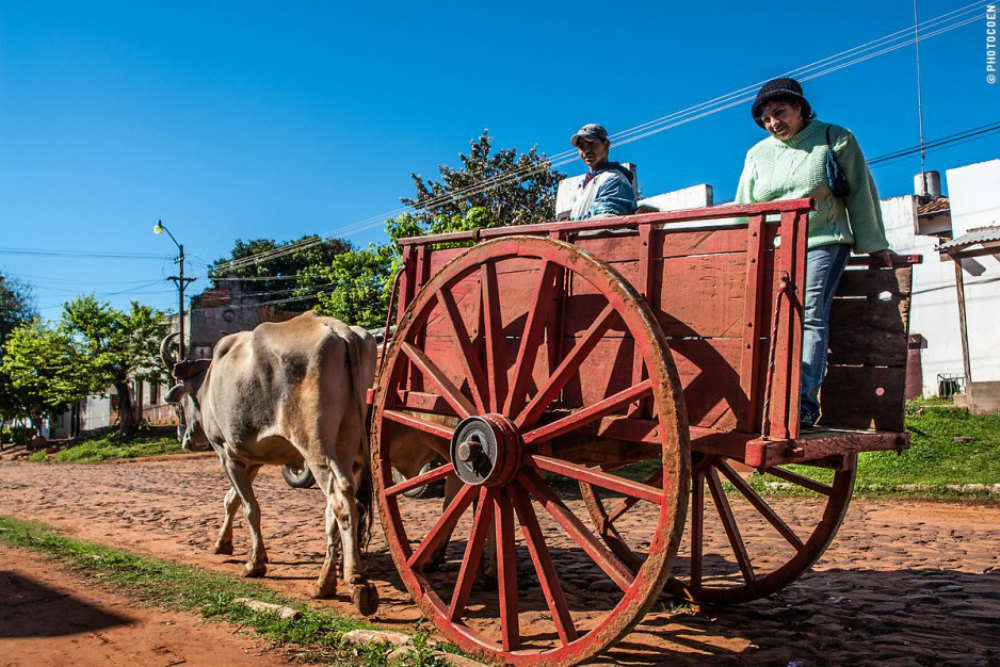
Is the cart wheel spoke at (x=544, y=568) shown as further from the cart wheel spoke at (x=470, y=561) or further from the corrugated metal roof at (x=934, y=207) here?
the corrugated metal roof at (x=934, y=207)

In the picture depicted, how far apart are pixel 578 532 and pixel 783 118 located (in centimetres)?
243

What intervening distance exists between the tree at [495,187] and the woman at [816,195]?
978 inches

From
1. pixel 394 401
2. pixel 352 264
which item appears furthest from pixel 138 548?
pixel 352 264

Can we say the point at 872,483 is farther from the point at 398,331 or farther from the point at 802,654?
the point at 398,331

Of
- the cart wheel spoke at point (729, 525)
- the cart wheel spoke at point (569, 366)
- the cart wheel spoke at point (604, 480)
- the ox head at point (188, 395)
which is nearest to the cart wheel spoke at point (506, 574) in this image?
the cart wheel spoke at point (604, 480)

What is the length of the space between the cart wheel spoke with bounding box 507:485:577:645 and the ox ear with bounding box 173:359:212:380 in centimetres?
483

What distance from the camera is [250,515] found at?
20.5 ft

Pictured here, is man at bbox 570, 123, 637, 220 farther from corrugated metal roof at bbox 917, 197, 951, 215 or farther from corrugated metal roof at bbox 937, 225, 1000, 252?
corrugated metal roof at bbox 917, 197, 951, 215

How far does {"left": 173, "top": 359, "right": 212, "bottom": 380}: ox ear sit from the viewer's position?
292 inches

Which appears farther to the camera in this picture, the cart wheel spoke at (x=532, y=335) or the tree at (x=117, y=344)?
the tree at (x=117, y=344)

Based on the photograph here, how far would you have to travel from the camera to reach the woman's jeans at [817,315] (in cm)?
358

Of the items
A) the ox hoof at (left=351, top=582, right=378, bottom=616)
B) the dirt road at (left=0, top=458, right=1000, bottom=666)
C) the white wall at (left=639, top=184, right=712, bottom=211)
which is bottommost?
the dirt road at (left=0, top=458, right=1000, bottom=666)

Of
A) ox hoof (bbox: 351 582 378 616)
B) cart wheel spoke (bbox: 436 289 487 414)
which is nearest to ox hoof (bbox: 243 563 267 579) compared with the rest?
ox hoof (bbox: 351 582 378 616)

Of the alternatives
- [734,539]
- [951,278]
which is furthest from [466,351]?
[951,278]
